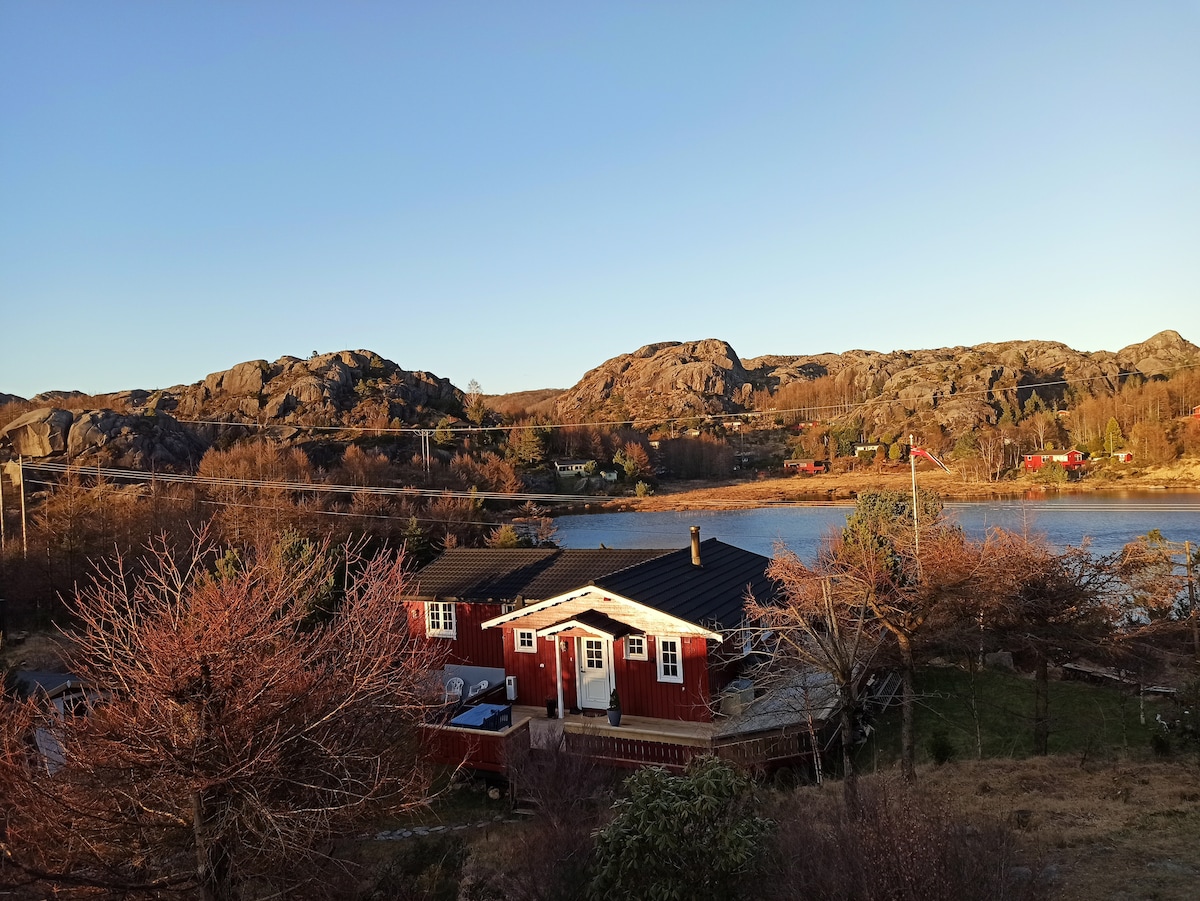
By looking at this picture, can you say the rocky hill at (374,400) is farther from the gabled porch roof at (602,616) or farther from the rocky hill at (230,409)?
the gabled porch roof at (602,616)

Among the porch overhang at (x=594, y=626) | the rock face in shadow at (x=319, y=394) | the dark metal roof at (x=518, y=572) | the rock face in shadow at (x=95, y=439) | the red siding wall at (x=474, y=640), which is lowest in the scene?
the red siding wall at (x=474, y=640)

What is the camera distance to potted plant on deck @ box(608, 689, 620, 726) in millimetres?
13727

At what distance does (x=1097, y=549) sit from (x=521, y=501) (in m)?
41.7

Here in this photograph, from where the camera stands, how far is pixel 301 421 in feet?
268

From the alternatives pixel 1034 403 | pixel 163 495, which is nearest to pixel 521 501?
pixel 163 495

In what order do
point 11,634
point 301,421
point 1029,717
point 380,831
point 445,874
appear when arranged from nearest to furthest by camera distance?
1. point 445,874
2. point 380,831
3. point 1029,717
4. point 11,634
5. point 301,421

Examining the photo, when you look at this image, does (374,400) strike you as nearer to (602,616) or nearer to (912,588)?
(602,616)

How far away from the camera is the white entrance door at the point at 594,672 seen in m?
14.7

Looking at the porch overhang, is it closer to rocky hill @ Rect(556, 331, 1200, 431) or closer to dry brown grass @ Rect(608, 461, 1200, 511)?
dry brown grass @ Rect(608, 461, 1200, 511)

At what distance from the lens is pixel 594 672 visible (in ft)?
48.6

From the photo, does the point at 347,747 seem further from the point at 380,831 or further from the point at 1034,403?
the point at 1034,403

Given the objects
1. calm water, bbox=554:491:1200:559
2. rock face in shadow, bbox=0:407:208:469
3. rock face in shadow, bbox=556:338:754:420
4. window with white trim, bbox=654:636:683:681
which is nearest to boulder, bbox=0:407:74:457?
rock face in shadow, bbox=0:407:208:469

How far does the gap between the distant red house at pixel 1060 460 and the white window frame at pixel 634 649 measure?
60347 mm

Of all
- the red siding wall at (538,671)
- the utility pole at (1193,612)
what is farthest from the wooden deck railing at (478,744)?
the utility pole at (1193,612)
